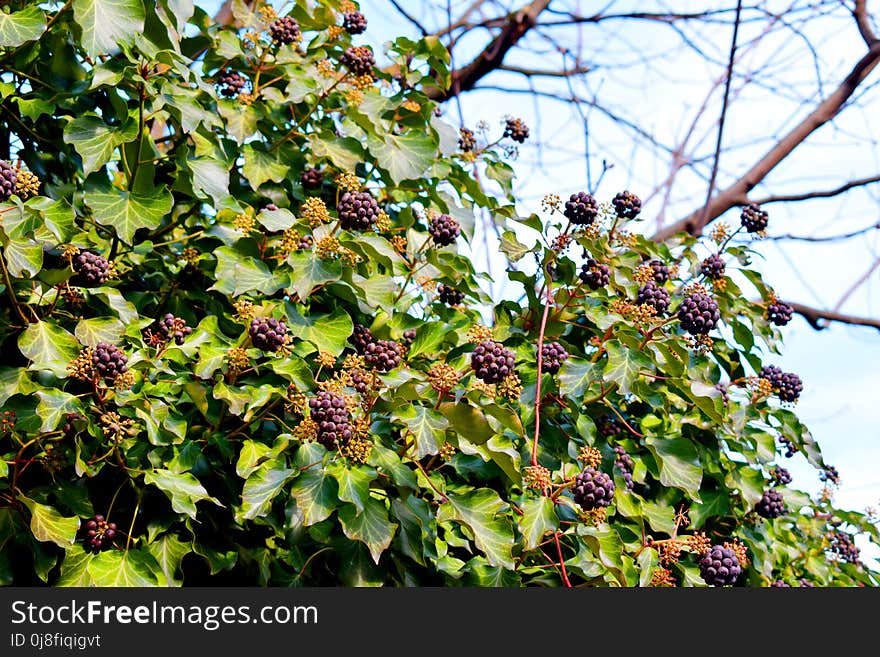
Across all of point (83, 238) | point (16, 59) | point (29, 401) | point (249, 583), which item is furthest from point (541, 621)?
point (16, 59)

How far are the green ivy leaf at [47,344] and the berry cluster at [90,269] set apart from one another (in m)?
0.13

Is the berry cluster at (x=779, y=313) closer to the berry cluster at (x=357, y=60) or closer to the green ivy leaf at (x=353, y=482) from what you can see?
the berry cluster at (x=357, y=60)

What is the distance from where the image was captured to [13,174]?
1926mm

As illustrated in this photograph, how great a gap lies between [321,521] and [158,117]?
110cm

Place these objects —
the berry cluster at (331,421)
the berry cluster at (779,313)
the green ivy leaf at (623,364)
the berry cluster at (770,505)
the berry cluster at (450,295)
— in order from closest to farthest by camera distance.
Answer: the berry cluster at (331,421)
the green ivy leaf at (623,364)
the berry cluster at (450,295)
the berry cluster at (770,505)
the berry cluster at (779,313)

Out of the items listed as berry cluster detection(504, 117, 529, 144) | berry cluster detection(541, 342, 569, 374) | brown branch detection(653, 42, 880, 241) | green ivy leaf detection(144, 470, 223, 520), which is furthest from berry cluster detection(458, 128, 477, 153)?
brown branch detection(653, 42, 880, 241)

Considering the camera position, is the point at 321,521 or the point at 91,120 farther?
the point at 91,120

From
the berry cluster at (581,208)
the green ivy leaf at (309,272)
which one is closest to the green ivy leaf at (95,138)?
the green ivy leaf at (309,272)

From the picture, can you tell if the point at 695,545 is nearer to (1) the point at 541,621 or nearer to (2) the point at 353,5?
(1) the point at 541,621

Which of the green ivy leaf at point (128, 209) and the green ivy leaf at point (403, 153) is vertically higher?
the green ivy leaf at point (403, 153)

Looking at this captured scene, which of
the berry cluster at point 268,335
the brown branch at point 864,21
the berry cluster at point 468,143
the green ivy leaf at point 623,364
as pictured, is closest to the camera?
the berry cluster at point 268,335

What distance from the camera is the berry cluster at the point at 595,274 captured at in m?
2.58

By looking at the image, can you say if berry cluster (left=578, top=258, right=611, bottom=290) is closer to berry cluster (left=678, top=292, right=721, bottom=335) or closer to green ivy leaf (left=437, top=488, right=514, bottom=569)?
berry cluster (left=678, top=292, right=721, bottom=335)

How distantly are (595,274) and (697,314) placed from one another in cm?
33
